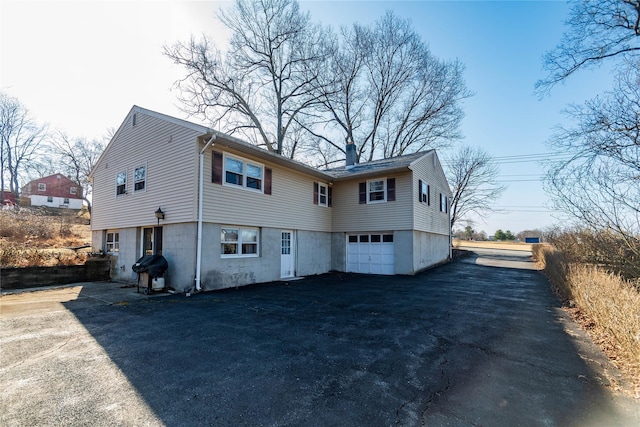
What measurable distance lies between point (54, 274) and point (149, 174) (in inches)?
201

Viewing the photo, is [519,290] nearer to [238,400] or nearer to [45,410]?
[238,400]

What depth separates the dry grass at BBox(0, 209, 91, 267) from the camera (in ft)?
33.8

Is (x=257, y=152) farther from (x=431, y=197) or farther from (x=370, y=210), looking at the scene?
(x=431, y=197)

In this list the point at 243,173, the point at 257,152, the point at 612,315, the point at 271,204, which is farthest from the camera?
the point at 271,204

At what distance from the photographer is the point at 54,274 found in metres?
10.5

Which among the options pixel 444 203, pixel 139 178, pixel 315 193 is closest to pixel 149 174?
pixel 139 178

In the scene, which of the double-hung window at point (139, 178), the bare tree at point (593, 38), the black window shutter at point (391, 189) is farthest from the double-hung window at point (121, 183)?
the bare tree at point (593, 38)

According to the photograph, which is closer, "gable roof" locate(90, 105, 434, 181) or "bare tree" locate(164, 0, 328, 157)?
"gable roof" locate(90, 105, 434, 181)

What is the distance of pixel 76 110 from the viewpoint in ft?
35.1

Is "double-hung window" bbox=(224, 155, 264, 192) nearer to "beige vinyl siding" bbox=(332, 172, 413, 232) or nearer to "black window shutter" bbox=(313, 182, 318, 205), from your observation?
"black window shutter" bbox=(313, 182, 318, 205)

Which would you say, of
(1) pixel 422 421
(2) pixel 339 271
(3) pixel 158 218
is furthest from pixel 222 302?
(2) pixel 339 271

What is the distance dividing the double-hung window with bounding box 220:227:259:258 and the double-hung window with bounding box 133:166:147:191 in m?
4.07

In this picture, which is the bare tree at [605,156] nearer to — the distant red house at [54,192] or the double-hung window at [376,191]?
the double-hung window at [376,191]

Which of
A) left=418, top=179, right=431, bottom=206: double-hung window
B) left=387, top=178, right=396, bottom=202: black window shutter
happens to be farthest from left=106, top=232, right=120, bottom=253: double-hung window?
left=418, top=179, right=431, bottom=206: double-hung window
